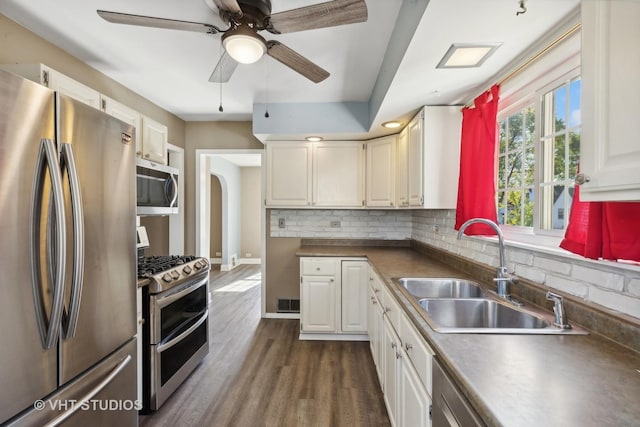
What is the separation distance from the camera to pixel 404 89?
1.91 meters

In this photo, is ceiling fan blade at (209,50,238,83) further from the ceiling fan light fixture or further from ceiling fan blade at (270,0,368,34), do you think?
ceiling fan blade at (270,0,368,34)

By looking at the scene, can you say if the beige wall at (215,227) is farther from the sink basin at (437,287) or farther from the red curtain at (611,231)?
the red curtain at (611,231)

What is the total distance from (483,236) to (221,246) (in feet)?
19.6

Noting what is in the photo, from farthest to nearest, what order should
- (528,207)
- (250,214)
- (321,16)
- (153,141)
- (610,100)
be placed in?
1. (250,214)
2. (153,141)
3. (528,207)
4. (321,16)
5. (610,100)

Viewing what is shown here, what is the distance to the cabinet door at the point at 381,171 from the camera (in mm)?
3049

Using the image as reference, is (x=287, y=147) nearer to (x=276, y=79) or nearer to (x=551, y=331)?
(x=276, y=79)

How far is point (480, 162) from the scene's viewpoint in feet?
5.98

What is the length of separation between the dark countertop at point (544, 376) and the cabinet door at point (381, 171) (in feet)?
6.71

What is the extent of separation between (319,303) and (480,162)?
1.98m

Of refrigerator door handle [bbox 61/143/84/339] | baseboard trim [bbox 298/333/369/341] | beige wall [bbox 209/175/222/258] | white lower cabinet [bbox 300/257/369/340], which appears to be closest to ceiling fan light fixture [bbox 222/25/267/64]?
refrigerator door handle [bbox 61/143/84/339]

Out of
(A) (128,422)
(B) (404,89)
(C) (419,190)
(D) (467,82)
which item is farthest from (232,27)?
(A) (128,422)

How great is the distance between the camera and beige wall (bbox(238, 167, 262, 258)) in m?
7.28

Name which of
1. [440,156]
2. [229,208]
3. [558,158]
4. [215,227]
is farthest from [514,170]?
[215,227]

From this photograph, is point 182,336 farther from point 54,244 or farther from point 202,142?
point 202,142
